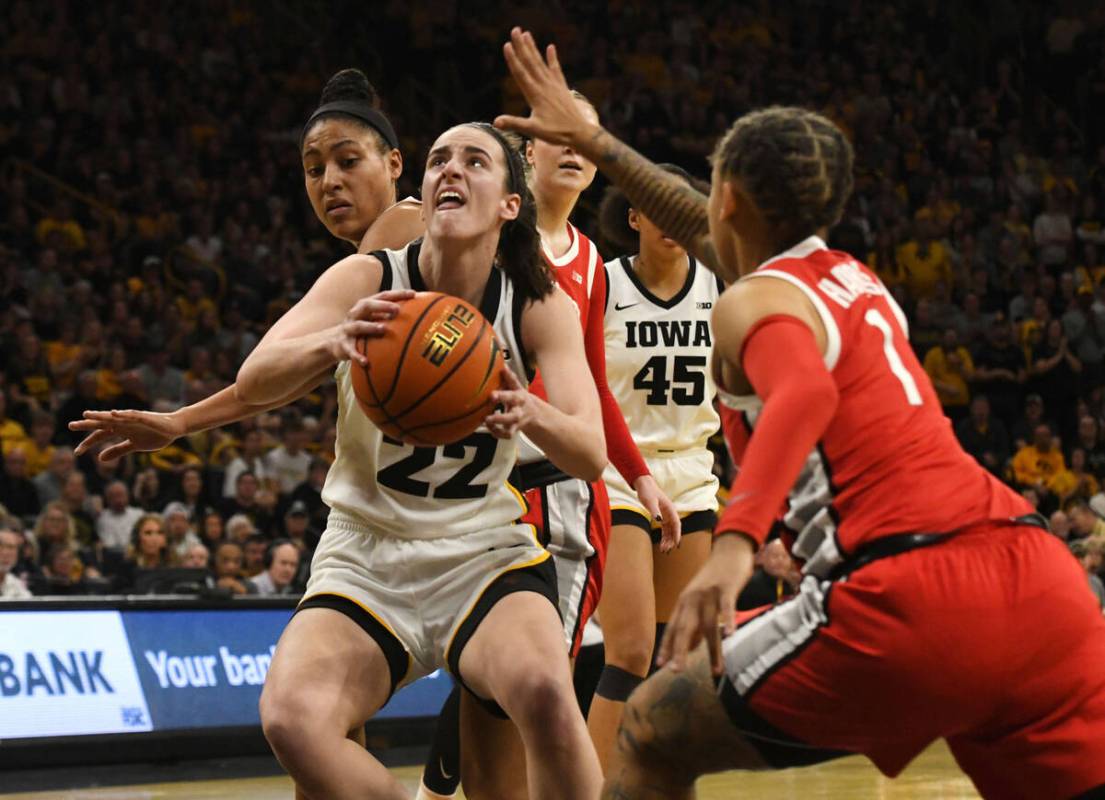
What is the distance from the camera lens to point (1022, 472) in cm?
1385

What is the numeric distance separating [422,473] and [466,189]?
73 centimetres

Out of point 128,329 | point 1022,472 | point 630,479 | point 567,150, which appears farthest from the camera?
point 1022,472

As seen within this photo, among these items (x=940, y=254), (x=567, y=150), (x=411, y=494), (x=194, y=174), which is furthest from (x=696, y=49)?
(x=411, y=494)

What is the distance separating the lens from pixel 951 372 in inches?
589

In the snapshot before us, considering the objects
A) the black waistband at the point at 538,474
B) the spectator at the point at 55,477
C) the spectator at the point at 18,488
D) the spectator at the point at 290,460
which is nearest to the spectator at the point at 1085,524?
the spectator at the point at 290,460

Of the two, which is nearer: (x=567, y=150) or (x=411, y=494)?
(x=411, y=494)

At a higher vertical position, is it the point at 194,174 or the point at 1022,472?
the point at 194,174

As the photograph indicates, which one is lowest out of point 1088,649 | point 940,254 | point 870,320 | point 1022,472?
point 1022,472

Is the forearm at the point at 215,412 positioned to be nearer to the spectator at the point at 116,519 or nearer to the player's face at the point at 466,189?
the player's face at the point at 466,189

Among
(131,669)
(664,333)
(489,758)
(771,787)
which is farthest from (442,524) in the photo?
(131,669)

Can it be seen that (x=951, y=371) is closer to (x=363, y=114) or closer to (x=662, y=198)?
(x=363, y=114)

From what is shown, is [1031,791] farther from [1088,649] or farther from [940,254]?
[940,254]

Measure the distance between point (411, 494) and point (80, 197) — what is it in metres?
11.0

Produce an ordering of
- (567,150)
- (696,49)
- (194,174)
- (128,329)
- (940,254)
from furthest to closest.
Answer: (696,49) < (940,254) < (194,174) < (128,329) < (567,150)
